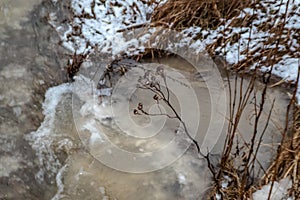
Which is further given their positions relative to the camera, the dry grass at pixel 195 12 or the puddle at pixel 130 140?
the dry grass at pixel 195 12

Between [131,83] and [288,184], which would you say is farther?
[131,83]

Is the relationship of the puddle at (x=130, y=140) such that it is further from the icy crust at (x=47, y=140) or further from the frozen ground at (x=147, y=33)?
the frozen ground at (x=147, y=33)

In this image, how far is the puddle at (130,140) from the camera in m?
3.07

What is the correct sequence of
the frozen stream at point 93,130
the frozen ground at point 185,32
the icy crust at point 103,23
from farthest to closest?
the icy crust at point 103,23, the frozen ground at point 185,32, the frozen stream at point 93,130

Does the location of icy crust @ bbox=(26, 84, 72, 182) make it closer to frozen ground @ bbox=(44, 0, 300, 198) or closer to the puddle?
the puddle

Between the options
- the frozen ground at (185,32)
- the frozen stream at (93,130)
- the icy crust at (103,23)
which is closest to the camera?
the frozen stream at (93,130)

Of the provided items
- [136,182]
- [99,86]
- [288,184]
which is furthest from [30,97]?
[288,184]

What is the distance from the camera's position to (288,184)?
297 cm

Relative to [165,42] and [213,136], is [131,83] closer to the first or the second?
[165,42]

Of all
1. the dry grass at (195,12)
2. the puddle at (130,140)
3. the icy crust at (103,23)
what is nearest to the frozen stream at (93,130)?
the puddle at (130,140)

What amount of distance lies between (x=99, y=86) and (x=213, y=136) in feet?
3.54

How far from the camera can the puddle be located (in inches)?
121

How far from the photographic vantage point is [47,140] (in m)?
3.24

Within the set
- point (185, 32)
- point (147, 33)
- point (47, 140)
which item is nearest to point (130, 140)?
point (47, 140)
